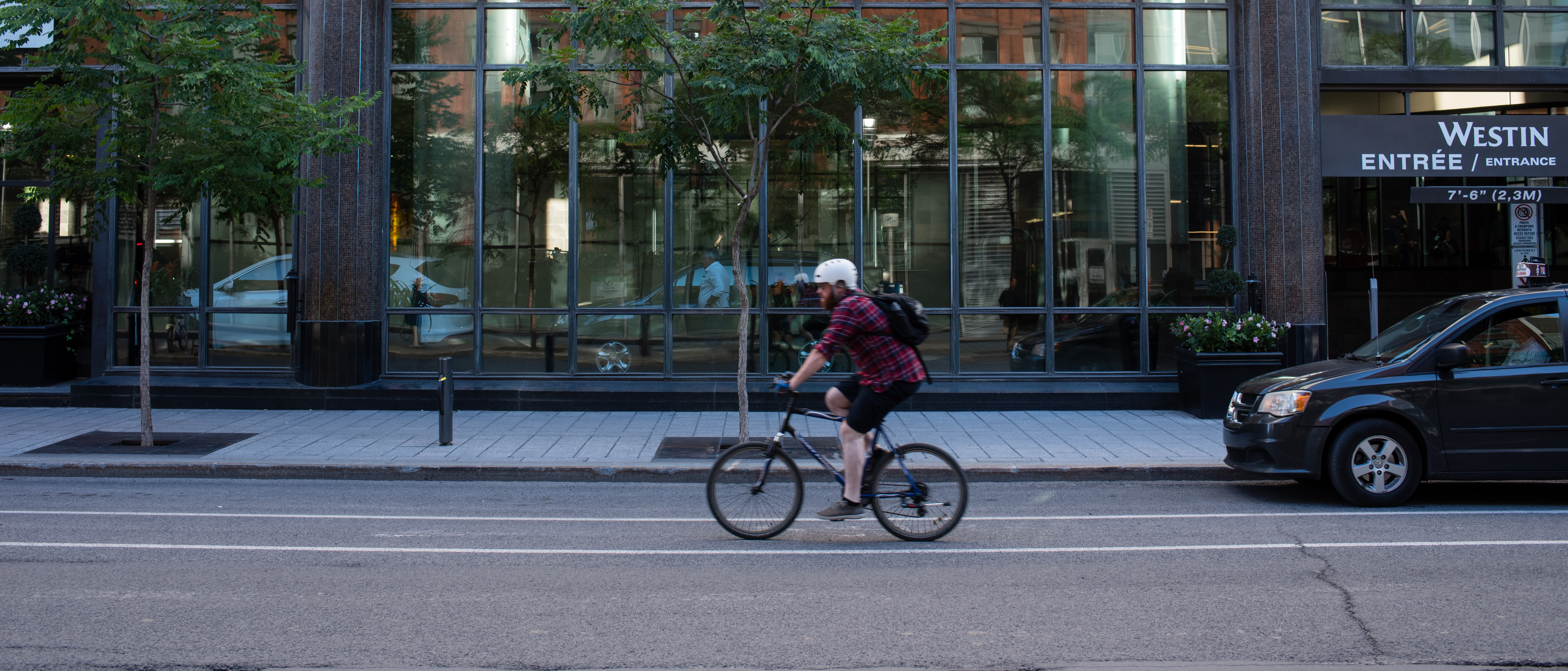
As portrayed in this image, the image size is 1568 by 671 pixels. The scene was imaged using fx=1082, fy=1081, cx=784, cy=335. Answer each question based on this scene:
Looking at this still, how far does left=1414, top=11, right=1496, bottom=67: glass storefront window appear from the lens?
14.5 metres

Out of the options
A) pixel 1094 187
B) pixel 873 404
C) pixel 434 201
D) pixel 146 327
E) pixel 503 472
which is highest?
pixel 1094 187

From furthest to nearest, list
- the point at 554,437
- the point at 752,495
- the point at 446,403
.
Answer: the point at 554,437, the point at 446,403, the point at 752,495

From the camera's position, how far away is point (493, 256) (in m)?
14.5

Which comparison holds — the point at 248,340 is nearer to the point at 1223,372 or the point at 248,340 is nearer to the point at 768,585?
the point at 768,585

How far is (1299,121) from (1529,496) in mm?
7138

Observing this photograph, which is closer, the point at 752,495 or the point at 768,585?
the point at 768,585

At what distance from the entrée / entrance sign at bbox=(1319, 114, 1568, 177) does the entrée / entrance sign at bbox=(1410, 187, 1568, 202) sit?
99 cm

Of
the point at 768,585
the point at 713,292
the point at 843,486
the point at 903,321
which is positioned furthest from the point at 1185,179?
the point at 768,585

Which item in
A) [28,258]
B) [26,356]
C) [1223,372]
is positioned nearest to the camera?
[1223,372]

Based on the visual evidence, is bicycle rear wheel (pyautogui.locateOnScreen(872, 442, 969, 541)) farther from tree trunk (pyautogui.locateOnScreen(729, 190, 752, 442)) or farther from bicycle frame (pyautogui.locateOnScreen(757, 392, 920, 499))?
tree trunk (pyautogui.locateOnScreen(729, 190, 752, 442))

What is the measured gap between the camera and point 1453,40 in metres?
14.5

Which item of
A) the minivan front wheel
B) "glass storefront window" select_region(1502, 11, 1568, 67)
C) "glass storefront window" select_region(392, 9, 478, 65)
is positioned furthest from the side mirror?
"glass storefront window" select_region(392, 9, 478, 65)

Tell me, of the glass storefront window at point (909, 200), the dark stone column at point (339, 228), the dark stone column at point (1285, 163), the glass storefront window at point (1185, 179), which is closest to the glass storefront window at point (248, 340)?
the dark stone column at point (339, 228)

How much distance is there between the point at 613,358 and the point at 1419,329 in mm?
9433
